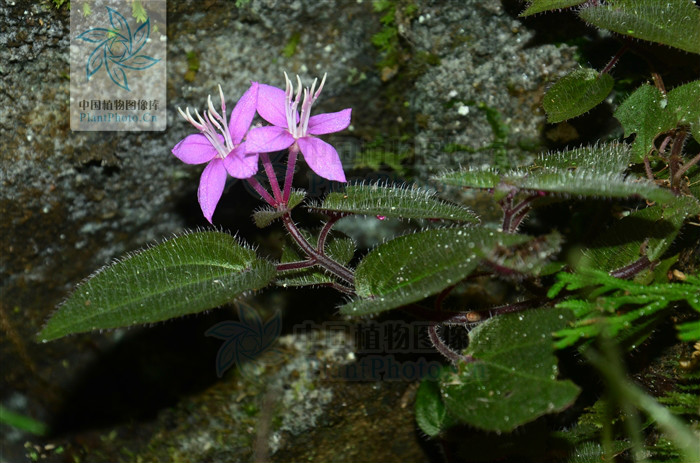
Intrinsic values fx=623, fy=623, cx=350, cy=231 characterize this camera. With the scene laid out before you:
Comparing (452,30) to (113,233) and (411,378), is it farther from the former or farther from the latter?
(113,233)

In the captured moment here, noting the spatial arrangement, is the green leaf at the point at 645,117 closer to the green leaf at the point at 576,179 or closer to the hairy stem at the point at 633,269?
the green leaf at the point at 576,179

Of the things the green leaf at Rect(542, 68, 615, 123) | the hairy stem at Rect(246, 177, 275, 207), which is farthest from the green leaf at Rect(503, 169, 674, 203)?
the hairy stem at Rect(246, 177, 275, 207)

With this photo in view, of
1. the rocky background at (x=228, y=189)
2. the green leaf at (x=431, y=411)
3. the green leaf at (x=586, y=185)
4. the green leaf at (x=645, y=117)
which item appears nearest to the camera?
the green leaf at (x=586, y=185)

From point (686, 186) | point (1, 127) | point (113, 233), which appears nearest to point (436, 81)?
point (686, 186)

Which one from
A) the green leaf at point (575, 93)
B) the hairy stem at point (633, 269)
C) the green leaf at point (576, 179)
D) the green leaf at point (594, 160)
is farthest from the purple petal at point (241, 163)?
the hairy stem at point (633, 269)

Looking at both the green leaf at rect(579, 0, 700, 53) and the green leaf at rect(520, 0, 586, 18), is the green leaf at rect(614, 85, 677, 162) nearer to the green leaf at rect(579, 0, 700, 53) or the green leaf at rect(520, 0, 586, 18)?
the green leaf at rect(579, 0, 700, 53)
